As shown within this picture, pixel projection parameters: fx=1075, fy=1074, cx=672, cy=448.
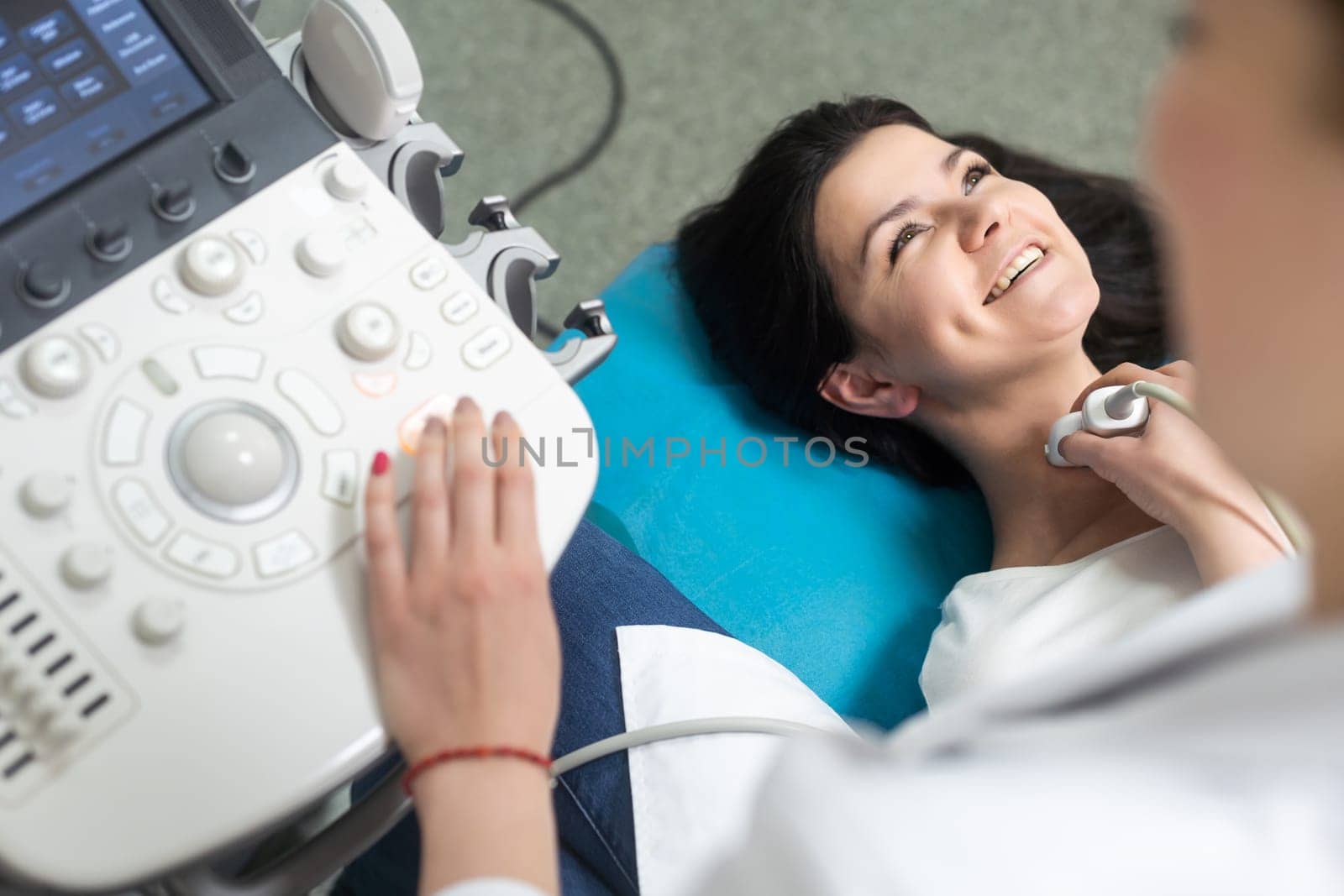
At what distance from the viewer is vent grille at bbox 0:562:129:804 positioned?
47 centimetres

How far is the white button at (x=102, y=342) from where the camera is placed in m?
0.53

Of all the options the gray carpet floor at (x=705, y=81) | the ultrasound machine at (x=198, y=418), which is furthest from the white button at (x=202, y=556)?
the gray carpet floor at (x=705, y=81)

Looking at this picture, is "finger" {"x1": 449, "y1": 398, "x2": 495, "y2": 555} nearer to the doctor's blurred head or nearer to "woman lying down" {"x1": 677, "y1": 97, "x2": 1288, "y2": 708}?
the doctor's blurred head

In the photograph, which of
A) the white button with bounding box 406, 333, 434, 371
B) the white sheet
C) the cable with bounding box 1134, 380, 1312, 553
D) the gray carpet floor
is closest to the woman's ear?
the cable with bounding box 1134, 380, 1312, 553

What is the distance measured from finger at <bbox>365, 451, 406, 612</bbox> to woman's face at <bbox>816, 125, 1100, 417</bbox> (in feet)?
1.95

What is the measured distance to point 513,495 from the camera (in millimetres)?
558

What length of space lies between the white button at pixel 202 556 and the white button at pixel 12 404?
0.10m

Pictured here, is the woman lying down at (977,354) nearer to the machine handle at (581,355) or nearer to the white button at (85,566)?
the machine handle at (581,355)

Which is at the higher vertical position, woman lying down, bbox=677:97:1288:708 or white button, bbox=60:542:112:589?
white button, bbox=60:542:112:589

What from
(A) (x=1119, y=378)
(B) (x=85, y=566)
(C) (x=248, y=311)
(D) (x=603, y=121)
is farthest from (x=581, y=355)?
(D) (x=603, y=121)

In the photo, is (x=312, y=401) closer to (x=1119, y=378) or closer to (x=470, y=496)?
(x=470, y=496)

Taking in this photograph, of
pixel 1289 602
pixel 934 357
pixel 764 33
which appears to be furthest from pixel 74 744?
pixel 764 33

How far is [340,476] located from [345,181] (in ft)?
0.56

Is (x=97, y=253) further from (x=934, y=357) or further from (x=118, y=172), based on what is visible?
(x=934, y=357)
